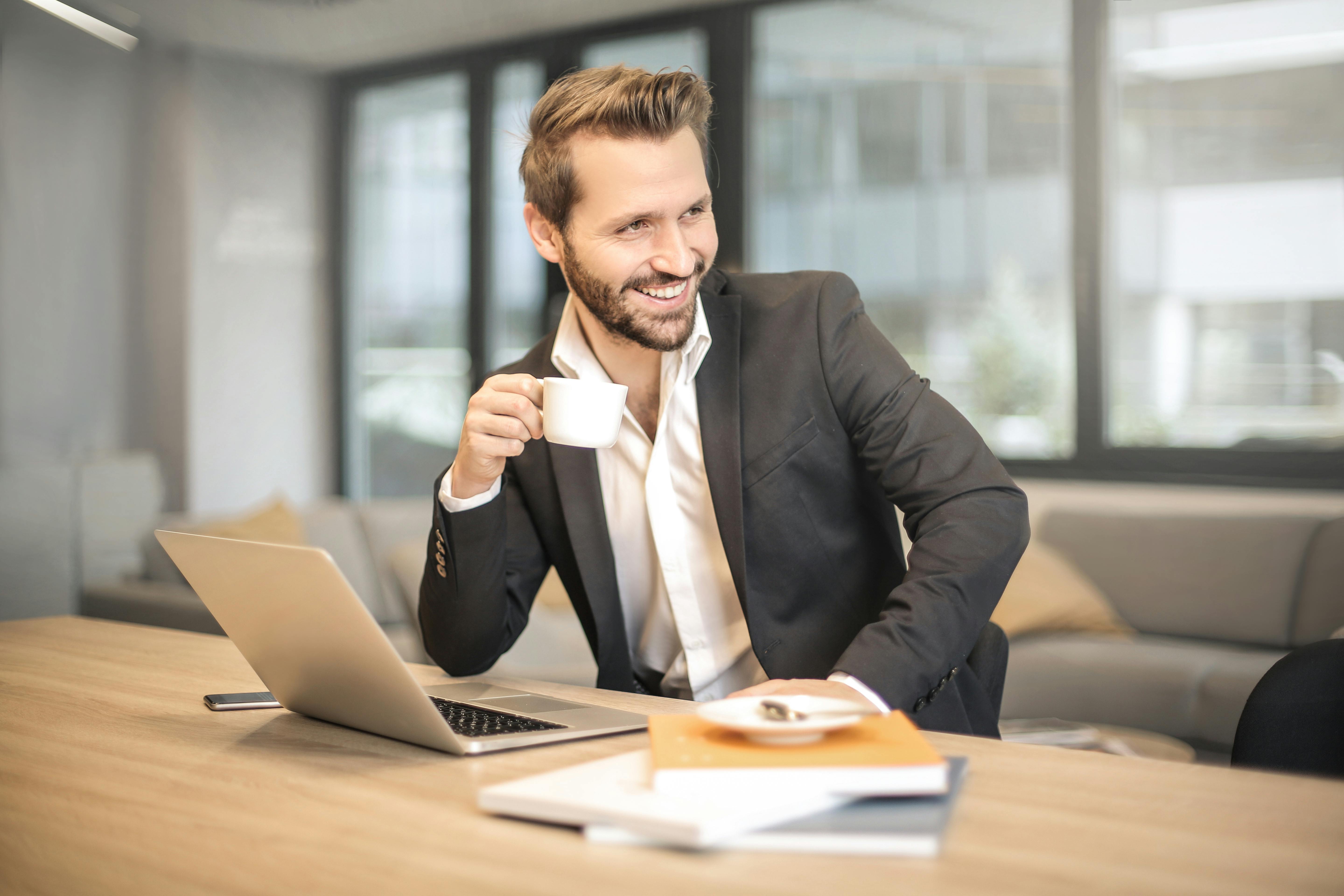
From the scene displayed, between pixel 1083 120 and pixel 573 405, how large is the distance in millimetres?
3044

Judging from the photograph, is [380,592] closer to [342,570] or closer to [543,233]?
[342,570]

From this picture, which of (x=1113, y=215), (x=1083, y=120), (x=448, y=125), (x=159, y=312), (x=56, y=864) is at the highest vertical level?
(x=448, y=125)

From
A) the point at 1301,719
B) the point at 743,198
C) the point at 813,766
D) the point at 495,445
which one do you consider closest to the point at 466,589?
the point at 495,445

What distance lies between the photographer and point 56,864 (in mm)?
704

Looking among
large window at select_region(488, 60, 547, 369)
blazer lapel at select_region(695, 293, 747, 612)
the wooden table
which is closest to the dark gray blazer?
blazer lapel at select_region(695, 293, 747, 612)

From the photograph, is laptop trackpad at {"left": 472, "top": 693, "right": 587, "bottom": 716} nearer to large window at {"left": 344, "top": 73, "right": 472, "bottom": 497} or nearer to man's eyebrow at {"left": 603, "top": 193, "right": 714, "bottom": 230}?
man's eyebrow at {"left": 603, "top": 193, "right": 714, "bottom": 230}

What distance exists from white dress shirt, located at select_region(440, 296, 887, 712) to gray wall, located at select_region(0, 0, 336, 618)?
215cm

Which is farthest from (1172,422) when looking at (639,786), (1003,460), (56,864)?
(56,864)

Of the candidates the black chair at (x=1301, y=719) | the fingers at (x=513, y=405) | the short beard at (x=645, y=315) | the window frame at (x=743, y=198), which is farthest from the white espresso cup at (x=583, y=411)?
the window frame at (x=743, y=198)

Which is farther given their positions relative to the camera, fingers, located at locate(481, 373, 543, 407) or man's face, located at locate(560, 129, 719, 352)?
man's face, located at locate(560, 129, 719, 352)

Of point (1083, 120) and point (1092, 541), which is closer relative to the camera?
point (1092, 541)

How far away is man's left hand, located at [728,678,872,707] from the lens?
96 centimetres

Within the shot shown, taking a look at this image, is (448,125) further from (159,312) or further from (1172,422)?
(1172,422)

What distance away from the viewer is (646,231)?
144cm
